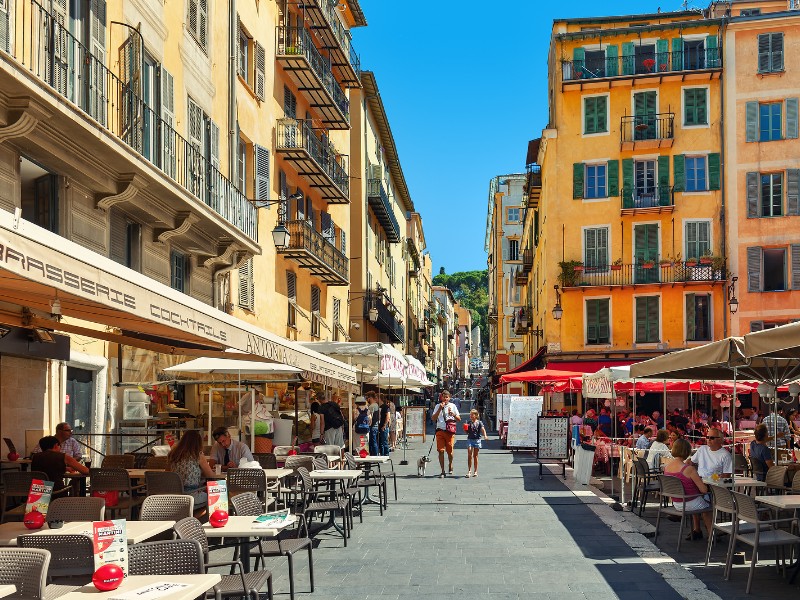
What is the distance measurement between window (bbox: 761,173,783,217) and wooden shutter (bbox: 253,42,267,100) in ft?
74.3

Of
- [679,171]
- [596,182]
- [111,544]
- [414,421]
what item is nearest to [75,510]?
[111,544]

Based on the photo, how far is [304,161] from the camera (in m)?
30.2

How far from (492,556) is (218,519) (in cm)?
426

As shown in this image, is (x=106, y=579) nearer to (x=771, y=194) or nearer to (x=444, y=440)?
(x=444, y=440)

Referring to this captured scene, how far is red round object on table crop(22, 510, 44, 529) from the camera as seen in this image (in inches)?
315

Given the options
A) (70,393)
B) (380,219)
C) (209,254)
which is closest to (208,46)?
(209,254)

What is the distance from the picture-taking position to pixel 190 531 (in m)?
7.15

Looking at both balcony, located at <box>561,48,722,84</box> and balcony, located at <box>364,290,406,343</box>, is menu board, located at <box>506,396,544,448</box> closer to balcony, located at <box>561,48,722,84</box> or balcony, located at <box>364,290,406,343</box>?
balcony, located at <box>364,290,406,343</box>

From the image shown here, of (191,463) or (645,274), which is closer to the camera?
(191,463)

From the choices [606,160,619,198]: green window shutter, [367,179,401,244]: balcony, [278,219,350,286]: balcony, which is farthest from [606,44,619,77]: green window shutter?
[278,219,350,286]: balcony

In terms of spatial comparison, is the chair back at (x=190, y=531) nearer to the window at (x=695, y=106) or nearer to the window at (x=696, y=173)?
the window at (x=696, y=173)

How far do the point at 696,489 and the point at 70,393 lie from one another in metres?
9.79

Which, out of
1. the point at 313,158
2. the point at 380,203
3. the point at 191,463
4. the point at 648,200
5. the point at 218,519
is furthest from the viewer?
the point at 380,203

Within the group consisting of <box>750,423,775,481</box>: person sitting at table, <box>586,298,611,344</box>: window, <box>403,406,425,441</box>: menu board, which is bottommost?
<box>403,406,425,441</box>: menu board
